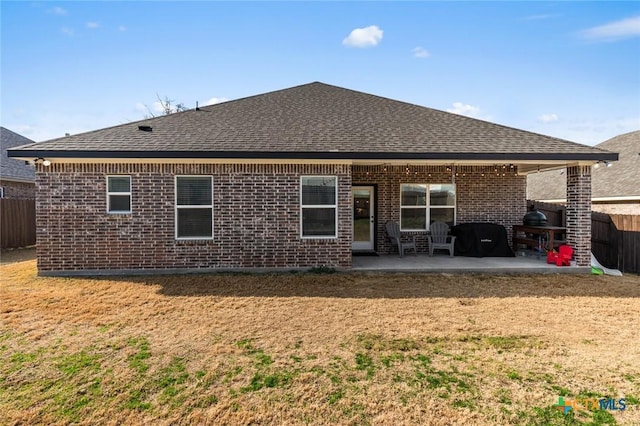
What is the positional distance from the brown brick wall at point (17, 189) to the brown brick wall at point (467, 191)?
15589mm

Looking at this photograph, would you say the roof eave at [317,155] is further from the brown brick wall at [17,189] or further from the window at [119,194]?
the brown brick wall at [17,189]

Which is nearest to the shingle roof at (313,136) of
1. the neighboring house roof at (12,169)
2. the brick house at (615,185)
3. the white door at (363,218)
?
the white door at (363,218)

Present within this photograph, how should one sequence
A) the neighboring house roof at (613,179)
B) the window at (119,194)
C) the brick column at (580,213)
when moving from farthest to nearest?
the neighboring house roof at (613,179) < the brick column at (580,213) < the window at (119,194)

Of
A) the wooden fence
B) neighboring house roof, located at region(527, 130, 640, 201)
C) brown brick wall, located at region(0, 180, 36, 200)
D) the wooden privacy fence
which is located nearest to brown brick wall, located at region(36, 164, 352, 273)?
the wooden privacy fence

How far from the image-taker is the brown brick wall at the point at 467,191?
433 inches

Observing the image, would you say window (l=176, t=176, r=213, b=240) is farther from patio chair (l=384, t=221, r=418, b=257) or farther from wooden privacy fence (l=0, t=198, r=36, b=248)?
wooden privacy fence (l=0, t=198, r=36, b=248)

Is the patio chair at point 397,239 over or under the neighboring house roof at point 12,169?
under

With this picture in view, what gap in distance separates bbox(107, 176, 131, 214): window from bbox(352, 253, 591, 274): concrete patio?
554 cm

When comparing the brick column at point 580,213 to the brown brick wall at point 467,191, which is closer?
the brick column at point 580,213

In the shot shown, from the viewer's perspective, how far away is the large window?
11.1 meters

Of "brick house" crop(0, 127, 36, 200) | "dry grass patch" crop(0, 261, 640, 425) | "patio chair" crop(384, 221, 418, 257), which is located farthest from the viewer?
"brick house" crop(0, 127, 36, 200)

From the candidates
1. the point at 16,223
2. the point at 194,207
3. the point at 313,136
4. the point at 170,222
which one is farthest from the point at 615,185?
the point at 16,223

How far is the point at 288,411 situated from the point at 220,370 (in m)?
1.05

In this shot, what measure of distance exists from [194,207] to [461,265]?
6634 mm
